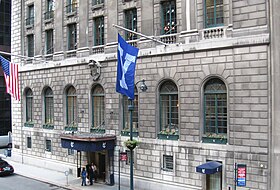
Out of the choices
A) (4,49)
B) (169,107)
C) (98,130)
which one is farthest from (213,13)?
(4,49)

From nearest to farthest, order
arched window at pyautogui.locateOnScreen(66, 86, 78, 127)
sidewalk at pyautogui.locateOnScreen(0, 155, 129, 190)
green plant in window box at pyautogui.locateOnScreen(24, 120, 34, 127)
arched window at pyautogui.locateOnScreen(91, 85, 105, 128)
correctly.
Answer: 1. sidewalk at pyautogui.locateOnScreen(0, 155, 129, 190)
2. arched window at pyautogui.locateOnScreen(91, 85, 105, 128)
3. arched window at pyautogui.locateOnScreen(66, 86, 78, 127)
4. green plant in window box at pyautogui.locateOnScreen(24, 120, 34, 127)

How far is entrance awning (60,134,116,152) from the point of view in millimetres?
25016

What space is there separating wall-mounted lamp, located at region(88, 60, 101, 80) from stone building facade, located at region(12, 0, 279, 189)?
0.82 feet

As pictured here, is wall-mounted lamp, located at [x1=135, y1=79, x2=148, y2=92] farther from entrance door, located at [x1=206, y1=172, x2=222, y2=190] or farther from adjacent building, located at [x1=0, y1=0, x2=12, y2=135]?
adjacent building, located at [x1=0, y1=0, x2=12, y2=135]

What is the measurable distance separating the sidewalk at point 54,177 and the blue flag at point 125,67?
860cm

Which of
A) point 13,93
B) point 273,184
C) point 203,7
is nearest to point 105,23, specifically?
point 203,7

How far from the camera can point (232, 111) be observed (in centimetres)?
1994

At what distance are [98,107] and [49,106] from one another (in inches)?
282

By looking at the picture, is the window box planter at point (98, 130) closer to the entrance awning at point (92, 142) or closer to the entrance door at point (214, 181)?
the entrance awning at point (92, 142)

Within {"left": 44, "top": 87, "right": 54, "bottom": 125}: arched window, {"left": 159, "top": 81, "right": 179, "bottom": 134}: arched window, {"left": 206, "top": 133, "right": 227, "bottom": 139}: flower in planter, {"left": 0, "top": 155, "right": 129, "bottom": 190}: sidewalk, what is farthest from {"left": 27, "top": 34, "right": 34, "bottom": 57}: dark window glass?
{"left": 206, "top": 133, "right": 227, "bottom": 139}: flower in planter

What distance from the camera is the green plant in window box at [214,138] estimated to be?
20484 millimetres

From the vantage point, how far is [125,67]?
19.7 metres

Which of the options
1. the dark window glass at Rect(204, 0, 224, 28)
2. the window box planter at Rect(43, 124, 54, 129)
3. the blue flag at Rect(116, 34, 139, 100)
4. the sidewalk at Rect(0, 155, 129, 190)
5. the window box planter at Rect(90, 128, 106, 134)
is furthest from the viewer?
the window box planter at Rect(43, 124, 54, 129)

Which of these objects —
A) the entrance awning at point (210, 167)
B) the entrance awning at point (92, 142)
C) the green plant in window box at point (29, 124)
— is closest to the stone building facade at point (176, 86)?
the entrance awning at point (210, 167)
